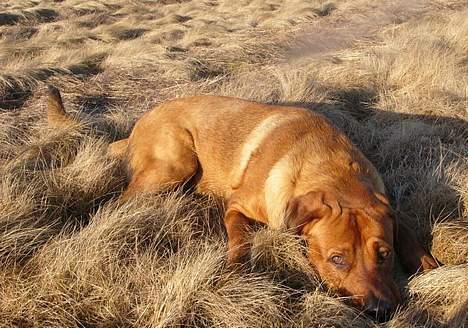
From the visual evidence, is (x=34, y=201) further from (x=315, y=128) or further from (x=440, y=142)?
(x=440, y=142)

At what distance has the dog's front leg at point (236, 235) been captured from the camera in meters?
3.22

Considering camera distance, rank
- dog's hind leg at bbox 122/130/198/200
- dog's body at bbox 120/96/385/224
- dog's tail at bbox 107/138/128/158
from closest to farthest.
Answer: dog's body at bbox 120/96/385/224, dog's hind leg at bbox 122/130/198/200, dog's tail at bbox 107/138/128/158

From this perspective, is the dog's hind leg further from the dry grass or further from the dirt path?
the dirt path

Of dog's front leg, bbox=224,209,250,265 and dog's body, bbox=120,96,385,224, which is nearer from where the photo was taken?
dog's front leg, bbox=224,209,250,265

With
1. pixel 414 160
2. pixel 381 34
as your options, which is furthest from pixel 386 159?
pixel 381 34

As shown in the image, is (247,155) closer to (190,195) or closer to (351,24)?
(190,195)

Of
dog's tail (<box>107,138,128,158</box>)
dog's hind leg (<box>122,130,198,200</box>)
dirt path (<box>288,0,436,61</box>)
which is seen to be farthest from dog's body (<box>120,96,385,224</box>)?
dirt path (<box>288,0,436,61</box>)

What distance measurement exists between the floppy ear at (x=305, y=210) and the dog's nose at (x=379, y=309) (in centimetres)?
56

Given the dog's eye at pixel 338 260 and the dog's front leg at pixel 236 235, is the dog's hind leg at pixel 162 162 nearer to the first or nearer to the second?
the dog's front leg at pixel 236 235


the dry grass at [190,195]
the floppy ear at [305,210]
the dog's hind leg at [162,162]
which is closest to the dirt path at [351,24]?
the dry grass at [190,195]

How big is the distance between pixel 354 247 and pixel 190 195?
168 cm

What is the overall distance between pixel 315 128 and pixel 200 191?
1100 millimetres

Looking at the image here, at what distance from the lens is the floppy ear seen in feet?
9.98

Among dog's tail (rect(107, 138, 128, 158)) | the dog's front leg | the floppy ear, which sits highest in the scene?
the floppy ear
